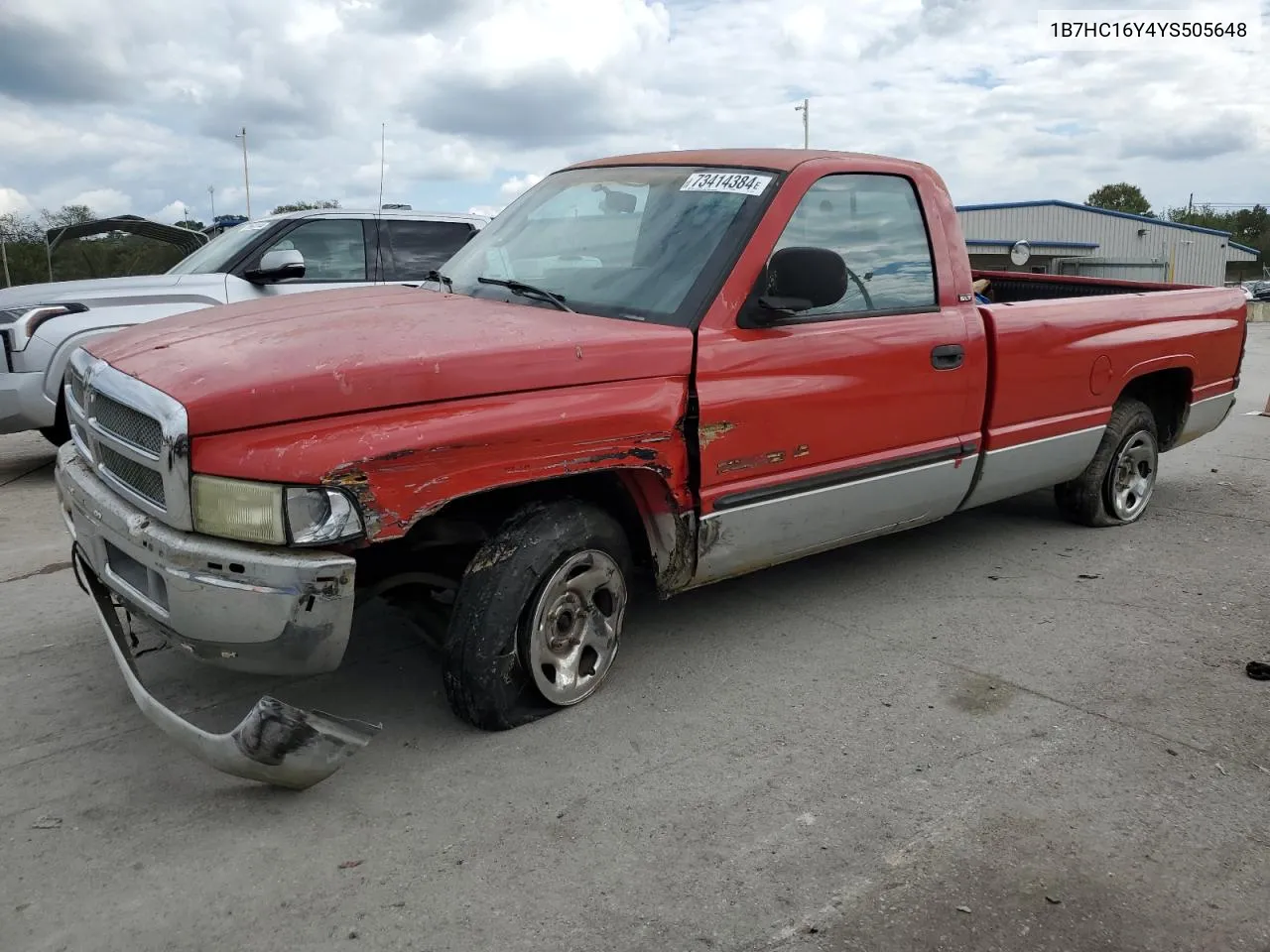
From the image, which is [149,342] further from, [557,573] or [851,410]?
[851,410]

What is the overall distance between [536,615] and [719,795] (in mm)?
785

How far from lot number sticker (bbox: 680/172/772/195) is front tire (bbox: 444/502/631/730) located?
4.46 feet

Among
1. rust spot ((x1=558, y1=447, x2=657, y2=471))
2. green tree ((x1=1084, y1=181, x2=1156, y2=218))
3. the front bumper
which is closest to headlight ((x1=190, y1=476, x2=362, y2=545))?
rust spot ((x1=558, y1=447, x2=657, y2=471))

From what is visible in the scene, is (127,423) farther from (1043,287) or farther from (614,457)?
(1043,287)

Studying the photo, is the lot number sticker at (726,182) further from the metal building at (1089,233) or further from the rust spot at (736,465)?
the metal building at (1089,233)

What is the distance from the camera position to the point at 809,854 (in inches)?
110

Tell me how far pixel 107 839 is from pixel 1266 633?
4.30 metres

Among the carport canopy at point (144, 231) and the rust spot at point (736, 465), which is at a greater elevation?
the carport canopy at point (144, 231)

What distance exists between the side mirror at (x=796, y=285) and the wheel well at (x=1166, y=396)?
2.93 m

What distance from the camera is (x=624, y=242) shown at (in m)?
4.01

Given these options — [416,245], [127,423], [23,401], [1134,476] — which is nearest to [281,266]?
[416,245]

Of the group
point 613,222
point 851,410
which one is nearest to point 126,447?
point 613,222

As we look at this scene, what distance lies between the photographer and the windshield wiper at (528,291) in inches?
150

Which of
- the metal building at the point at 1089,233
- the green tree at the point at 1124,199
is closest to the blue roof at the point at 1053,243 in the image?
the metal building at the point at 1089,233
